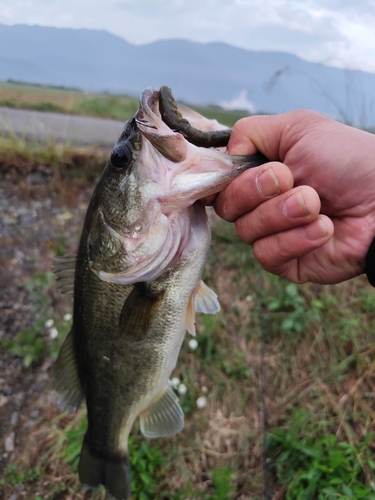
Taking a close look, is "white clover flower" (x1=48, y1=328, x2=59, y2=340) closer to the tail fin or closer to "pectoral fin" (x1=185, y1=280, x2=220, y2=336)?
the tail fin

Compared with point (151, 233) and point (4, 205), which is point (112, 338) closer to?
point (151, 233)

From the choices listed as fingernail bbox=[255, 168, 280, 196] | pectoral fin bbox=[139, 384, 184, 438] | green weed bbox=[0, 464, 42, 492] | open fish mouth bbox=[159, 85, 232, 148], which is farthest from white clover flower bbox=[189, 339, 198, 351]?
open fish mouth bbox=[159, 85, 232, 148]

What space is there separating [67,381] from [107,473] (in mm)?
487

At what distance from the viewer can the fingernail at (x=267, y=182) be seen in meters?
1.20

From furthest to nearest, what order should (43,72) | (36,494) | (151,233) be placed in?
(43,72) → (36,494) → (151,233)

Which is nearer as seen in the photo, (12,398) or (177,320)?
(177,320)

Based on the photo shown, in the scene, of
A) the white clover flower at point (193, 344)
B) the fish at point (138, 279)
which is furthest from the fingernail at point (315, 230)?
the white clover flower at point (193, 344)

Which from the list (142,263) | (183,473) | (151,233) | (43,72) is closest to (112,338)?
(142,263)

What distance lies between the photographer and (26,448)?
8.29 ft

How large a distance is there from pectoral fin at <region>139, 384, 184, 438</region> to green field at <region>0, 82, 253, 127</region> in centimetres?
530

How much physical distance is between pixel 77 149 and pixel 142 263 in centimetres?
440

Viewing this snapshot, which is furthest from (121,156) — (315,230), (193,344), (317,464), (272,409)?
(272,409)

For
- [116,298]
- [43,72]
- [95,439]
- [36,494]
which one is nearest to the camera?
[116,298]

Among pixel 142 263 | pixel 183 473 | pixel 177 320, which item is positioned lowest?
pixel 183 473
